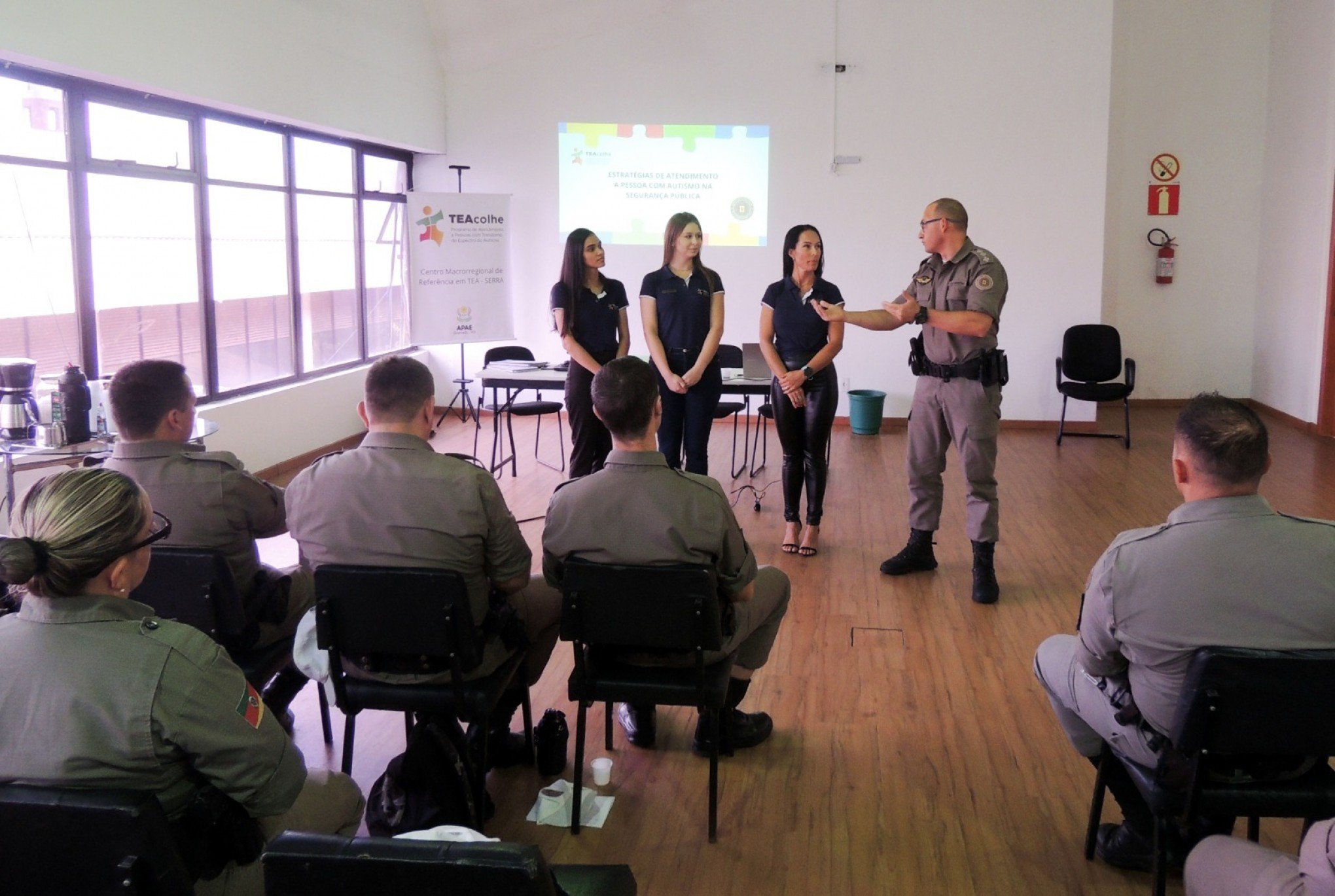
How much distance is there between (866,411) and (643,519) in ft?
21.8

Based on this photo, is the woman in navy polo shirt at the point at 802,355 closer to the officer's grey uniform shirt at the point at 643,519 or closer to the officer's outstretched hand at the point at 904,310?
the officer's outstretched hand at the point at 904,310

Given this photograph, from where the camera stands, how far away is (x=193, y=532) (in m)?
2.92

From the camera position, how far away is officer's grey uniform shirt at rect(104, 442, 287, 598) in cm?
290

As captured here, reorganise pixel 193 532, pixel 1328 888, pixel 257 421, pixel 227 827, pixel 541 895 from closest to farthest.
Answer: pixel 541 895
pixel 1328 888
pixel 227 827
pixel 193 532
pixel 257 421

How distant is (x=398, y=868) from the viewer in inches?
54.2

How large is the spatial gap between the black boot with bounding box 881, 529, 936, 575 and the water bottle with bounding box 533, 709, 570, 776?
95.2 inches

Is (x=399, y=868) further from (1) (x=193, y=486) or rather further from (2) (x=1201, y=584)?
(1) (x=193, y=486)

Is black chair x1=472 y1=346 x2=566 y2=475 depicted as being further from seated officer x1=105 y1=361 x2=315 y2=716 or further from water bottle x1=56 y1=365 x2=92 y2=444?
seated officer x1=105 y1=361 x2=315 y2=716

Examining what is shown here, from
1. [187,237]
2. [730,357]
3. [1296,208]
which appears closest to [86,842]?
[187,237]

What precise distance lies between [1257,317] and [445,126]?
24.6ft

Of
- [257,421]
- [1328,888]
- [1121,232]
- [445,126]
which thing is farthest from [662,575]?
[1121,232]

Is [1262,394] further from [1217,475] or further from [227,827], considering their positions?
[227,827]

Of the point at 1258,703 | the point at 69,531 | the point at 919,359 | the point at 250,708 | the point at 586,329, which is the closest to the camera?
the point at 69,531

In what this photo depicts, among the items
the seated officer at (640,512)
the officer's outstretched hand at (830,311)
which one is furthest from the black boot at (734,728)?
the officer's outstretched hand at (830,311)
